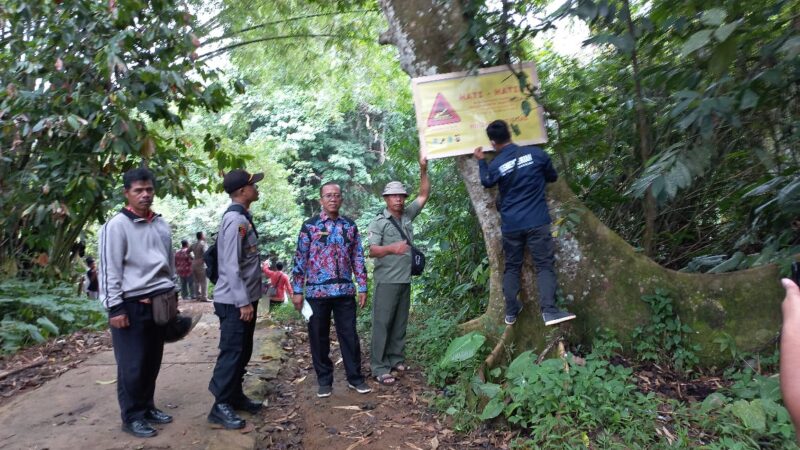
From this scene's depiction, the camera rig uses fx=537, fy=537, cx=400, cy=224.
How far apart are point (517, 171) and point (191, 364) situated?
3895 millimetres

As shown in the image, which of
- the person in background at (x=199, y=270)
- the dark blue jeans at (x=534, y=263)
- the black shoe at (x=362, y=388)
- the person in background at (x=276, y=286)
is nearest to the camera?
the dark blue jeans at (x=534, y=263)

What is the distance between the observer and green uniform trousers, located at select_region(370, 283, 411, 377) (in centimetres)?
493

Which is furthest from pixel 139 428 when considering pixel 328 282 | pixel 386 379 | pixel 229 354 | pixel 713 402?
pixel 713 402

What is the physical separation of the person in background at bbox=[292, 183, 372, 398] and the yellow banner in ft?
3.29

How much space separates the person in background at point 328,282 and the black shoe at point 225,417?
0.89m

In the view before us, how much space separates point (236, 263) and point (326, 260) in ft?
2.87

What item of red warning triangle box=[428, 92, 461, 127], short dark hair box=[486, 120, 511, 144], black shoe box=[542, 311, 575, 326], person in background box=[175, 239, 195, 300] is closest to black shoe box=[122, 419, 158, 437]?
black shoe box=[542, 311, 575, 326]

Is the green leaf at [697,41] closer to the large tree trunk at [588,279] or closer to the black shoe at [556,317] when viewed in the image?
the large tree trunk at [588,279]

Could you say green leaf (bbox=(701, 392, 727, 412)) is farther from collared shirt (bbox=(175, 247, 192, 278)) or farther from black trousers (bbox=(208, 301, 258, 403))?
collared shirt (bbox=(175, 247, 192, 278))

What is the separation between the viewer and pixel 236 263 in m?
3.83

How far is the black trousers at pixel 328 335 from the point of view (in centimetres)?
452

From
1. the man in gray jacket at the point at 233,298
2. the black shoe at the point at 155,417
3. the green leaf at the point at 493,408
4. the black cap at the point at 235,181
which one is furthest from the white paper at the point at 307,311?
the green leaf at the point at 493,408

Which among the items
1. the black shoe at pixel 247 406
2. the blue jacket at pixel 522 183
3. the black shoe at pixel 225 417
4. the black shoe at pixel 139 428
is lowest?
the black shoe at pixel 247 406

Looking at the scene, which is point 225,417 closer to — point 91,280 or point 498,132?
point 498,132
